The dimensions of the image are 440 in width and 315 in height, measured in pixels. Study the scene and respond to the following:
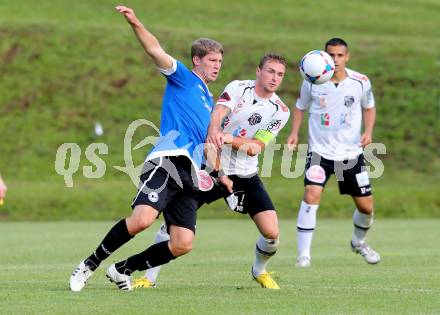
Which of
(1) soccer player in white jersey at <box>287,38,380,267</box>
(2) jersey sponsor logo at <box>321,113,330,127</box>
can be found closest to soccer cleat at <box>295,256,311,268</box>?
(1) soccer player in white jersey at <box>287,38,380,267</box>

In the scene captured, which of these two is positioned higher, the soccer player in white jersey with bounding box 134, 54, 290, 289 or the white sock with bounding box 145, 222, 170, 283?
the soccer player in white jersey with bounding box 134, 54, 290, 289

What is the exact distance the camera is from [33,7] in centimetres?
5378

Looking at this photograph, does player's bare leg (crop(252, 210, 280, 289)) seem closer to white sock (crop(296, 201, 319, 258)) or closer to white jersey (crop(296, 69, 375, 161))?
white sock (crop(296, 201, 319, 258))

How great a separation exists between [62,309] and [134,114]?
98.2 ft

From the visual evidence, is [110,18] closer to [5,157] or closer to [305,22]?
[305,22]

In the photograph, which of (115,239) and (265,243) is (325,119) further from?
(115,239)

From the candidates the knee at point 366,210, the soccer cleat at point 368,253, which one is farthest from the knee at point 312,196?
the soccer cleat at point 368,253

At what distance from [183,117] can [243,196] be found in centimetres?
124

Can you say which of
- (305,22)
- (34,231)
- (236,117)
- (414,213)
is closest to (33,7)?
(305,22)

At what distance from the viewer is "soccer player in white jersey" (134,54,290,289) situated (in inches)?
470

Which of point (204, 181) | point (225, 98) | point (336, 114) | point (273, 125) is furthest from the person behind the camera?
point (336, 114)

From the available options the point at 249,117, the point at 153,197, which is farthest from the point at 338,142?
the point at 153,197

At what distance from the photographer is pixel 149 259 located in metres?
11.4

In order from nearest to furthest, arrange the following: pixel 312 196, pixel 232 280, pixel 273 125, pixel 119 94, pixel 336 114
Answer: pixel 273 125
pixel 232 280
pixel 312 196
pixel 336 114
pixel 119 94
